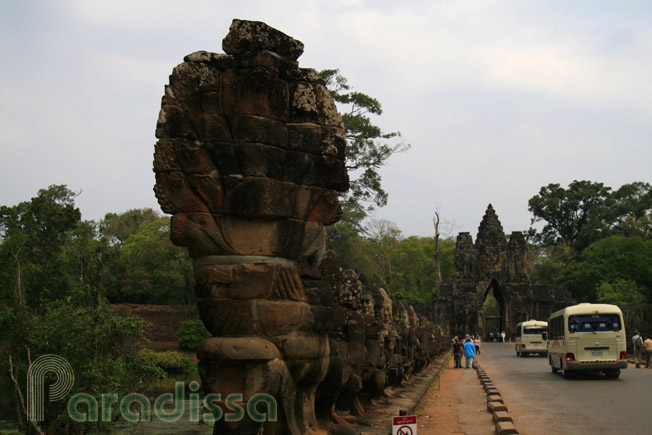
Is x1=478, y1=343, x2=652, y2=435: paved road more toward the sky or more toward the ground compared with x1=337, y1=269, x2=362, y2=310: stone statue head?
more toward the ground

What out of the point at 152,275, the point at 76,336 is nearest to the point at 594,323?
the point at 76,336

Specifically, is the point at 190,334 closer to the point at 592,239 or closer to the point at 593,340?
the point at 593,340

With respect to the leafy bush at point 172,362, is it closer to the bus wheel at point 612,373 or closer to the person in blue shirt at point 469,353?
the person in blue shirt at point 469,353

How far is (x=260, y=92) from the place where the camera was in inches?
207

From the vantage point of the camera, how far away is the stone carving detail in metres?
4.98

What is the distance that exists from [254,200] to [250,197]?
37mm

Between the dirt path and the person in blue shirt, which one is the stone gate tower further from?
the dirt path

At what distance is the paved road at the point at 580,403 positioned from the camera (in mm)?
9133

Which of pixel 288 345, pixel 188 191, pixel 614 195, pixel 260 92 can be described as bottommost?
pixel 288 345

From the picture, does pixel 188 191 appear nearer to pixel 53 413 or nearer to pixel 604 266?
pixel 53 413

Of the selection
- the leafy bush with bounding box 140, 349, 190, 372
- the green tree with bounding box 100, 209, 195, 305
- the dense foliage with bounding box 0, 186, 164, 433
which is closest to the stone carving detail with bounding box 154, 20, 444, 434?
the dense foliage with bounding box 0, 186, 164, 433

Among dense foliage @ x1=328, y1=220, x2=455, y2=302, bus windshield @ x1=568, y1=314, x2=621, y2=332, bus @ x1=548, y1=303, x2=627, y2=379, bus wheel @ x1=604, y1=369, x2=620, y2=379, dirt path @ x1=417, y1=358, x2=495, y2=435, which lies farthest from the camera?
dense foliage @ x1=328, y1=220, x2=455, y2=302

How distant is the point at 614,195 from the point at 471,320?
93.9 feet

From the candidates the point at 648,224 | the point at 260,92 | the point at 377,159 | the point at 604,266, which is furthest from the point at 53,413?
the point at 648,224
